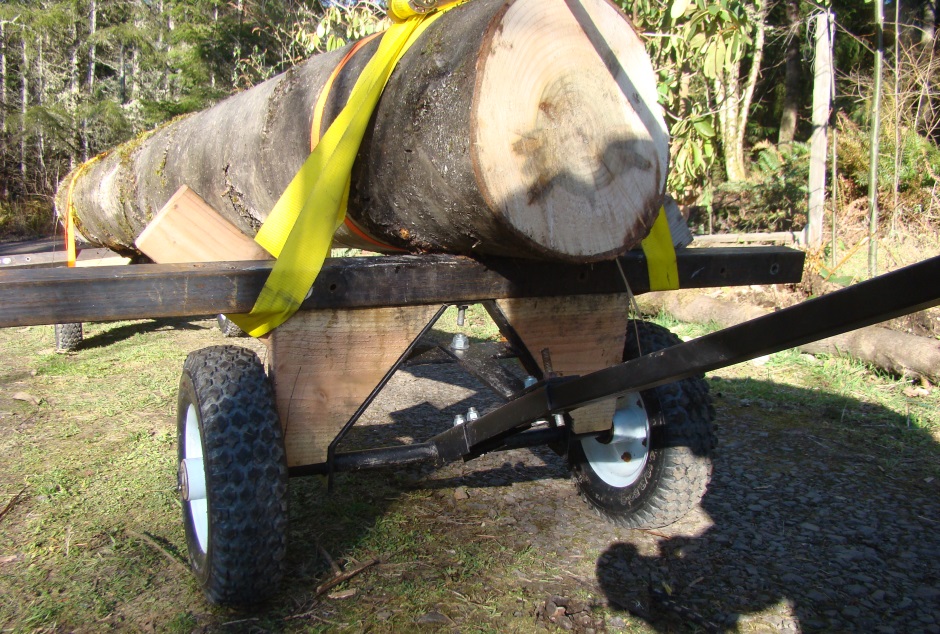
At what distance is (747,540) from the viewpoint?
2709 mm

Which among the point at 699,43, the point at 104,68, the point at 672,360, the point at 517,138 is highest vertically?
the point at 104,68

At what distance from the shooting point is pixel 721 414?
4.22 m

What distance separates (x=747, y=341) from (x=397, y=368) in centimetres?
120

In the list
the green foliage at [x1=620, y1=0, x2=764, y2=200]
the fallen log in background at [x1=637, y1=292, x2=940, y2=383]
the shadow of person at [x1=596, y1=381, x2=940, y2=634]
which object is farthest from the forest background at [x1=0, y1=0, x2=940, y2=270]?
the shadow of person at [x1=596, y1=381, x2=940, y2=634]

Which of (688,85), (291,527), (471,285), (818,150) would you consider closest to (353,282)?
(471,285)

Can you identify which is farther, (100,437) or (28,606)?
(100,437)

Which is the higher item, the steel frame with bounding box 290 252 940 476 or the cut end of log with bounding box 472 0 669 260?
the cut end of log with bounding box 472 0 669 260

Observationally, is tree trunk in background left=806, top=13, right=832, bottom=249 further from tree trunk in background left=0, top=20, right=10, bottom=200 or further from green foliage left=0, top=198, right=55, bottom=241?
tree trunk in background left=0, top=20, right=10, bottom=200

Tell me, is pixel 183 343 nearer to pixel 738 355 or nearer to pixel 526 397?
pixel 526 397

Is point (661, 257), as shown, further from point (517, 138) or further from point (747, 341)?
point (747, 341)

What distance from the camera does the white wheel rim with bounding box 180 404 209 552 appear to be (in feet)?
7.18

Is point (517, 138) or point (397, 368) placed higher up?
point (517, 138)

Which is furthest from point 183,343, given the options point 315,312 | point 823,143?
point 823,143

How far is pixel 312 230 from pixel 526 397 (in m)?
0.75
